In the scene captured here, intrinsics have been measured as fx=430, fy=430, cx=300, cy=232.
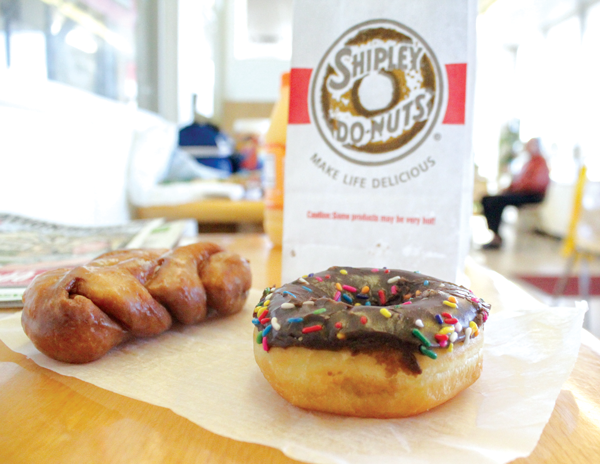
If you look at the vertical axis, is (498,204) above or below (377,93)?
below

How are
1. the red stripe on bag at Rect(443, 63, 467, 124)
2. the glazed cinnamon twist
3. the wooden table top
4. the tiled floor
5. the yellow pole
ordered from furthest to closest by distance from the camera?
the tiled floor
the yellow pole
the red stripe on bag at Rect(443, 63, 467, 124)
the glazed cinnamon twist
the wooden table top

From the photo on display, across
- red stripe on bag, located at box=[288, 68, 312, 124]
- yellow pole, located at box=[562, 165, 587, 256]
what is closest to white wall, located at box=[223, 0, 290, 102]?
yellow pole, located at box=[562, 165, 587, 256]

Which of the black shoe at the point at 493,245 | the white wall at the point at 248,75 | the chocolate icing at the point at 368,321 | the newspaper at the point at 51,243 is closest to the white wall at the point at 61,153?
the newspaper at the point at 51,243

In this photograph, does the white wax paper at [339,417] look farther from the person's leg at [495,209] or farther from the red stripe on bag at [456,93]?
the person's leg at [495,209]

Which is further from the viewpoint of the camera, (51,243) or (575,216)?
(575,216)

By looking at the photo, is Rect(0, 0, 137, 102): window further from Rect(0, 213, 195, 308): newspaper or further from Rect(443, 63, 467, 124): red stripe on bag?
Rect(443, 63, 467, 124): red stripe on bag

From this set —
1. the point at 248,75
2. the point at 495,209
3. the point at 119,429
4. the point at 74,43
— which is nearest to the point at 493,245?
the point at 495,209

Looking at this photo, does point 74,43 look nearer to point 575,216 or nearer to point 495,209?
point 575,216
